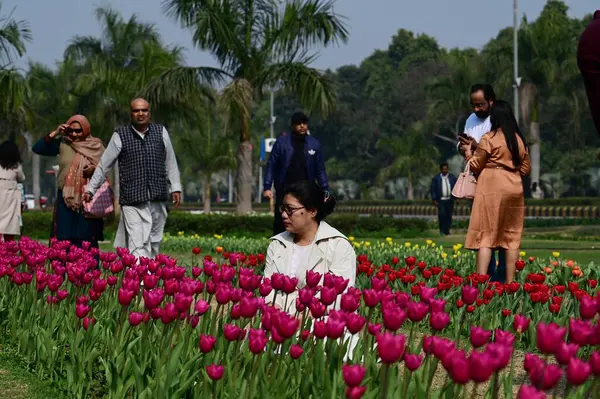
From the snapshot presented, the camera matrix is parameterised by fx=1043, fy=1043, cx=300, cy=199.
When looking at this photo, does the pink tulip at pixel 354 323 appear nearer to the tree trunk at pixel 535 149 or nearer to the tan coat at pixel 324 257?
the tan coat at pixel 324 257

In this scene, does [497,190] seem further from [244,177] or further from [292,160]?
Result: [244,177]

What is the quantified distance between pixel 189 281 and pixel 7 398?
94 cm

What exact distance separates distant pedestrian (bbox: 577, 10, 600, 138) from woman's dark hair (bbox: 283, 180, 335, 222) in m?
1.60

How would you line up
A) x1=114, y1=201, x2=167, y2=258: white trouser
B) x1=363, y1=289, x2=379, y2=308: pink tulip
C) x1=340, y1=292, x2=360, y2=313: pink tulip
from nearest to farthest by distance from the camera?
x1=340, y1=292, x2=360, y2=313: pink tulip
x1=363, y1=289, x2=379, y2=308: pink tulip
x1=114, y1=201, x2=167, y2=258: white trouser

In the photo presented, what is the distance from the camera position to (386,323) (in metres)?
3.34

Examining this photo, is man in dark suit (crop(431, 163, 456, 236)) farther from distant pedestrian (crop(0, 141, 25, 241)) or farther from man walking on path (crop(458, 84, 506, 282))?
man walking on path (crop(458, 84, 506, 282))

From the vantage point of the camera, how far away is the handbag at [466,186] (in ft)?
28.1

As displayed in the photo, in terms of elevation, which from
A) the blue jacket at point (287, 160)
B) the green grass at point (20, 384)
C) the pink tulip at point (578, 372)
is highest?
the blue jacket at point (287, 160)

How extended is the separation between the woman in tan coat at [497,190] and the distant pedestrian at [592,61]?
3641 millimetres

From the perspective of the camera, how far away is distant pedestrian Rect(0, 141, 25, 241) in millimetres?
12320

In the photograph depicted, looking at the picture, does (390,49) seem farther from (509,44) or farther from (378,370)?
(378,370)

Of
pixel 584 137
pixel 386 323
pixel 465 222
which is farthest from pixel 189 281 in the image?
pixel 584 137

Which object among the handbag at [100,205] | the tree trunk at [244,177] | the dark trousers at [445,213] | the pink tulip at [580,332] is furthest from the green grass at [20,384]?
the tree trunk at [244,177]

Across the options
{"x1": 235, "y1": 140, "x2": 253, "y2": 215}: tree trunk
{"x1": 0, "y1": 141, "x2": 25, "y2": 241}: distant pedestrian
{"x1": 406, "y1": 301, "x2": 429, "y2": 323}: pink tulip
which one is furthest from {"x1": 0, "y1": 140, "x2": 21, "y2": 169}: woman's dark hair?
{"x1": 235, "y1": 140, "x2": 253, "y2": 215}: tree trunk
